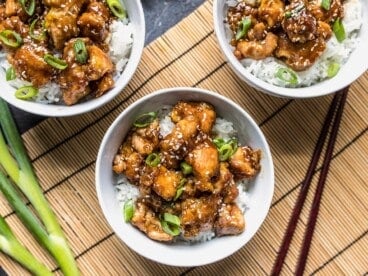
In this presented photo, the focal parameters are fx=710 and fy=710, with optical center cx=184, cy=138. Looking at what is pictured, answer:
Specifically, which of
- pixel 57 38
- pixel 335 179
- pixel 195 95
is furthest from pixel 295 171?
pixel 57 38

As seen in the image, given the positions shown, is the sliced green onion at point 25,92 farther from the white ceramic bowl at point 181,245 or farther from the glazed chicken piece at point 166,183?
the glazed chicken piece at point 166,183

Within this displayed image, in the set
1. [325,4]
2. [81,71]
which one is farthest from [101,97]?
[325,4]

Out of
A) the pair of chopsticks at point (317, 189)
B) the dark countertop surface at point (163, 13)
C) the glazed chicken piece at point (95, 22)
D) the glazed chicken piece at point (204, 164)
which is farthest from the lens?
the dark countertop surface at point (163, 13)

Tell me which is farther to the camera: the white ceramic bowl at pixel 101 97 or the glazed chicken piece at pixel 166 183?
the white ceramic bowl at pixel 101 97

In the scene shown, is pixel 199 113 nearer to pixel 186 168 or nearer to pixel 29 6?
pixel 186 168

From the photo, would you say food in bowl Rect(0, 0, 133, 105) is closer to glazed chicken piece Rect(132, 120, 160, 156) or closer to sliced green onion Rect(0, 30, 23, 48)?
sliced green onion Rect(0, 30, 23, 48)

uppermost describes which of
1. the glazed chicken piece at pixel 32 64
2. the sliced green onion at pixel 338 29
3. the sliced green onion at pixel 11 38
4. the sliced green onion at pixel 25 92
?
the sliced green onion at pixel 338 29

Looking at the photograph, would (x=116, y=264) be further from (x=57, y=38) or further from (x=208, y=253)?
(x=57, y=38)

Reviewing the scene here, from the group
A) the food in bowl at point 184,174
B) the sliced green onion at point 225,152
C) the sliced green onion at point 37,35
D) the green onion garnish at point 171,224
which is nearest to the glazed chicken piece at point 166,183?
the food in bowl at point 184,174
